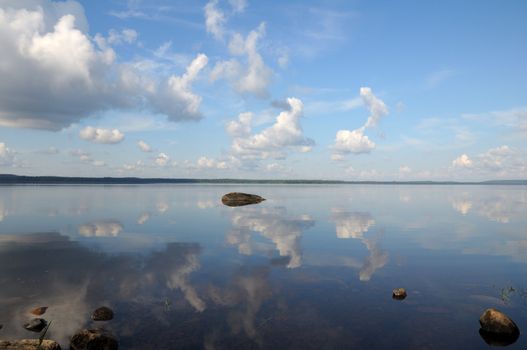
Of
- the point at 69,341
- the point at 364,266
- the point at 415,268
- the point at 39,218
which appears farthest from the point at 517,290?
the point at 39,218

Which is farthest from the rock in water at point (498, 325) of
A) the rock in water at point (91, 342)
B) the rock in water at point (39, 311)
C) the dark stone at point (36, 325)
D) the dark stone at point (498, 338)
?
the rock in water at point (39, 311)

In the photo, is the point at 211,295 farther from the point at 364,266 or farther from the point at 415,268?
the point at 415,268

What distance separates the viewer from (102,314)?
1254cm

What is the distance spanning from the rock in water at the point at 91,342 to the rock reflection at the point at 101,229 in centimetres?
2157

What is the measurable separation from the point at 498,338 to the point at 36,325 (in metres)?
15.1

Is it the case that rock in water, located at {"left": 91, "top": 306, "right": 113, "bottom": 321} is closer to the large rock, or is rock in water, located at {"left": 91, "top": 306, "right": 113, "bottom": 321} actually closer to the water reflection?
the large rock

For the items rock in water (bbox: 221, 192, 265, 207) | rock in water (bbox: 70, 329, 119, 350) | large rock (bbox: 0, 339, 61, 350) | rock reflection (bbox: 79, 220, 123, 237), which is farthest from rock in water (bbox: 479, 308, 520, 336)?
rock in water (bbox: 221, 192, 265, 207)

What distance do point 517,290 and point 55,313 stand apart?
1955 cm

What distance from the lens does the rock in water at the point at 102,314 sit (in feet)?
40.7

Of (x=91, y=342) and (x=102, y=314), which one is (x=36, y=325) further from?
(x=91, y=342)

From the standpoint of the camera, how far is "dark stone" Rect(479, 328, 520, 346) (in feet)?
36.2

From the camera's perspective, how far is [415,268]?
1984cm

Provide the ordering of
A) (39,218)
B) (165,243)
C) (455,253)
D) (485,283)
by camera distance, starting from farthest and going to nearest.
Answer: (39,218), (165,243), (455,253), (485,283)

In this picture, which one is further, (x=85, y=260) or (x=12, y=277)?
(x=85, y=260)
